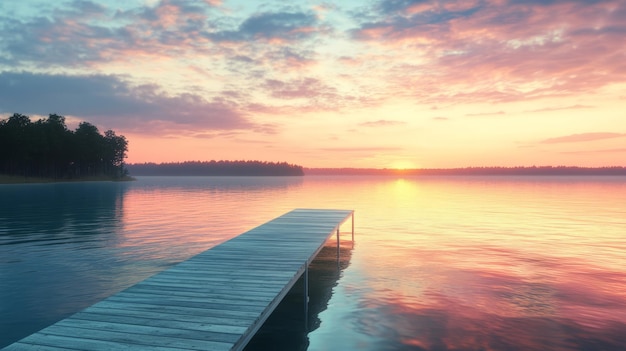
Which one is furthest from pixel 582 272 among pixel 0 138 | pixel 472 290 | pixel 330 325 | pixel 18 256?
pixel 0 138

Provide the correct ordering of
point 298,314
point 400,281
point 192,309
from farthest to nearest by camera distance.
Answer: point 400,281 → point 298,314 → point 192,309

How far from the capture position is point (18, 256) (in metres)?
17.3

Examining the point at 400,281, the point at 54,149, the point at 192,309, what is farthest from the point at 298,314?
the point at 54,149

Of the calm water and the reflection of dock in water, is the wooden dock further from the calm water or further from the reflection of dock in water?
the calm water

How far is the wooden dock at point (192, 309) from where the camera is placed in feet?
20.3

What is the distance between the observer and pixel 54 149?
111625 mm

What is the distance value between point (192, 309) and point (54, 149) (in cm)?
12476

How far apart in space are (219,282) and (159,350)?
3.72m

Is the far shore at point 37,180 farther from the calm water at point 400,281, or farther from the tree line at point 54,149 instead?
the calm water at point 400,281

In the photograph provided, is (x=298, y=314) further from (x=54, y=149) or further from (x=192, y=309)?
(x=54, y=149)

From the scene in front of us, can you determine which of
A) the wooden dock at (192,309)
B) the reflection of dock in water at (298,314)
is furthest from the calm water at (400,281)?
the wooden dock at (192,309)

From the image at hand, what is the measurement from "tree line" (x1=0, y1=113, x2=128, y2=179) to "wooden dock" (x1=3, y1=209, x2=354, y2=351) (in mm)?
107410

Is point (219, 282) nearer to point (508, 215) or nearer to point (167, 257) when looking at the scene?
point (167, 257)

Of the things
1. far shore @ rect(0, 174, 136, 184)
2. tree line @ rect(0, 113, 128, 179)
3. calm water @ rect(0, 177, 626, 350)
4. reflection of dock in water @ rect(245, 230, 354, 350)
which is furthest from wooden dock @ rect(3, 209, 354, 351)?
far shore @ rect(0, 174, 136, 184)
